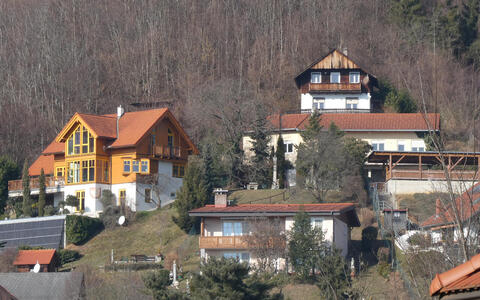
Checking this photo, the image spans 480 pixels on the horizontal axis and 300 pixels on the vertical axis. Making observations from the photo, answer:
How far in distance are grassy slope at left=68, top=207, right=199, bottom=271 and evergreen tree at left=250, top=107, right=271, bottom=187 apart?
6.82 metres

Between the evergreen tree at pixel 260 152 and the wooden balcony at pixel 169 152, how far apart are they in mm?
4939

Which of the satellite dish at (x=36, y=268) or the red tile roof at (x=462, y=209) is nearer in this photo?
the red tile roof at (x=462, y=209)

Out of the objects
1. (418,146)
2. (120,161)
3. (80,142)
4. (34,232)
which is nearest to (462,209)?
(34,232)

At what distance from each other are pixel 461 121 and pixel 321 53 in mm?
21693

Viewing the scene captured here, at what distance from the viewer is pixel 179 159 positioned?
199 feet

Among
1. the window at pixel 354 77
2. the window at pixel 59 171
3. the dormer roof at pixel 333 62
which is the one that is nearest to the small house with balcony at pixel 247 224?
the window at pixel 59 171

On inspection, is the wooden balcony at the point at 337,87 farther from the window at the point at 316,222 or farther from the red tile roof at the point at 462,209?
the red tile roof at the point at 462,209

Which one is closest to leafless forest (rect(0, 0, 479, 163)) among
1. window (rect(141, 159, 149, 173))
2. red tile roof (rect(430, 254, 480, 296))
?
window (rect(141, 159, 149, 173))

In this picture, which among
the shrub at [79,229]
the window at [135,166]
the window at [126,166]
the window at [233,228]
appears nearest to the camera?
the window at [233,228]

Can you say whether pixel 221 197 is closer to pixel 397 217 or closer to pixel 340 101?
pixel 397 217

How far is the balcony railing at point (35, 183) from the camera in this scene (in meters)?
59.9

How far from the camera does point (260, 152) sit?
5994 centimetres

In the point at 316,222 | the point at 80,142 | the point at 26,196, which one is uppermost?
the point at 80,142

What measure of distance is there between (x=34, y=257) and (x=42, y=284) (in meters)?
6.05
